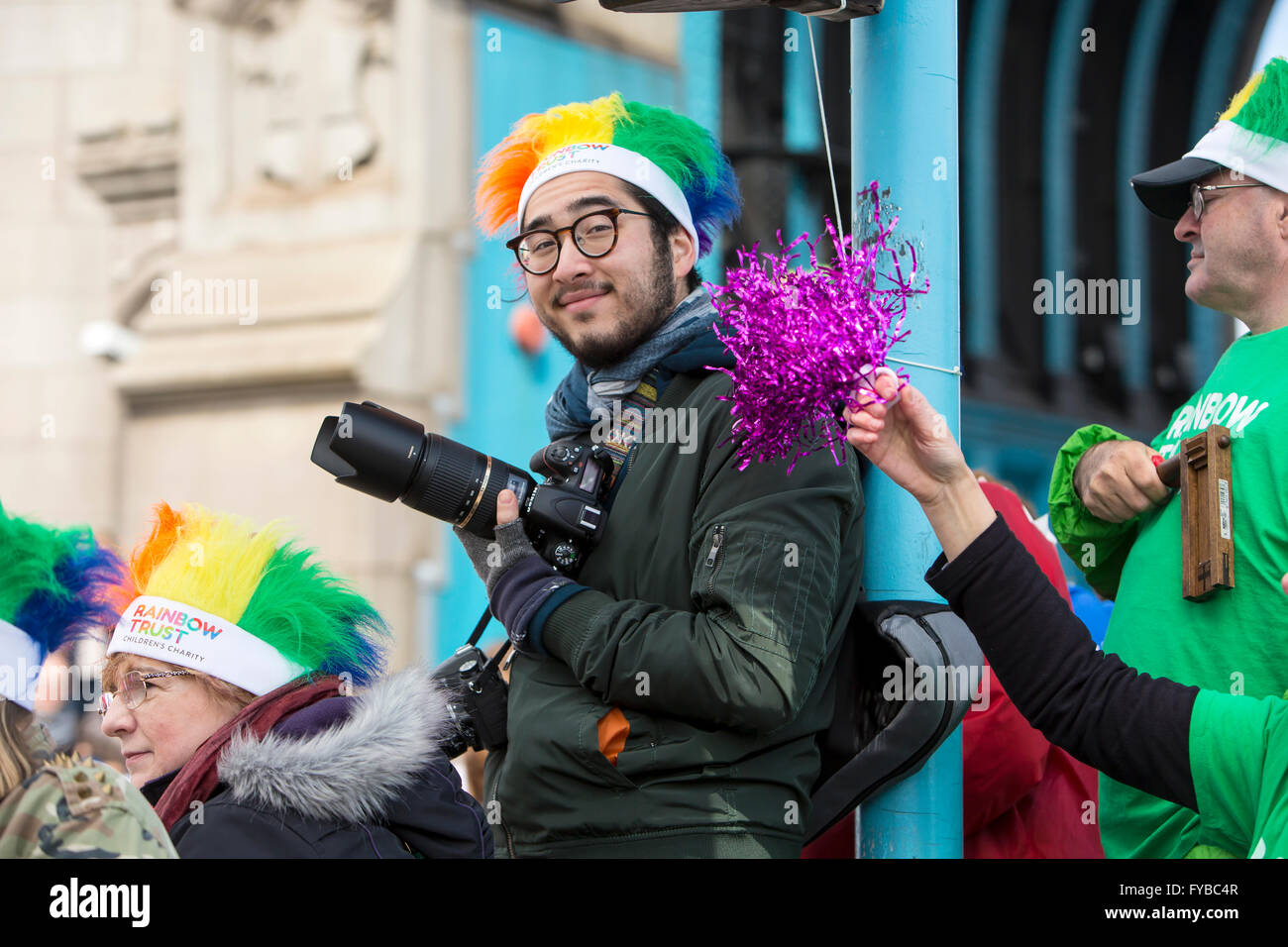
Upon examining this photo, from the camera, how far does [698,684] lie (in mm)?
2205

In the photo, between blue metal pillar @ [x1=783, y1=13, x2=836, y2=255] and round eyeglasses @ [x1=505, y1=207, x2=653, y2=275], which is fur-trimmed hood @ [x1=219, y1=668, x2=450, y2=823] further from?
blue metal pillar @ [x1=783, y1=13, x2=836, y2=255]

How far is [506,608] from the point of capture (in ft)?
7.72

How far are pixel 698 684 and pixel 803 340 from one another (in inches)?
22.1

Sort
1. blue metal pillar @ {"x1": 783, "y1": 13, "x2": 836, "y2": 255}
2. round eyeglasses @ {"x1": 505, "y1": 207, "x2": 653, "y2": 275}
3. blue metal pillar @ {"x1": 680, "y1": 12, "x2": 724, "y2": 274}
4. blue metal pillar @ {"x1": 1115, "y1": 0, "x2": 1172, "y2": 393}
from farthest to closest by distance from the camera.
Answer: blue metal pillar @ {"x1": 1115, "y1": 0, "x2": 1172, "y2": 393}
blue metal pillar @ {"x1": 783, "y1": 13, "x2": 836, "y2": 255}
blue metal pillar @ {"x1": 680, "y1": 12, "x2": 724, "y2": 274}
round eyeglasses @ {"x1": 505, "y1": 207, "x2": 653, "y2": 275}

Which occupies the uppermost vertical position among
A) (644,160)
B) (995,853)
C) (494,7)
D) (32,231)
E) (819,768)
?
(494,7)

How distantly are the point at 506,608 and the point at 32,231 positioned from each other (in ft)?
20.8

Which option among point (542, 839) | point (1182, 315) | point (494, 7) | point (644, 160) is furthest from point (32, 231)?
point (1182, 315)

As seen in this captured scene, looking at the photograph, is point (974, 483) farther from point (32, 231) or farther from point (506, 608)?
point (32, 231)
